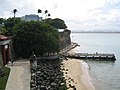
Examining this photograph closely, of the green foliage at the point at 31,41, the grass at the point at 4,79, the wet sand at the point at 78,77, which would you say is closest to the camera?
the grass at the point at 4,79

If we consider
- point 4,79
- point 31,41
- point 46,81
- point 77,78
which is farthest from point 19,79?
point 31,41

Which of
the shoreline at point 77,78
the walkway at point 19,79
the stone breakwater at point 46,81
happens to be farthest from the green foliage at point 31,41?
the stone breakwater at point 46,81

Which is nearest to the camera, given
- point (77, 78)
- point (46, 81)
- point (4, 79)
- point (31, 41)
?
point (4, 79)

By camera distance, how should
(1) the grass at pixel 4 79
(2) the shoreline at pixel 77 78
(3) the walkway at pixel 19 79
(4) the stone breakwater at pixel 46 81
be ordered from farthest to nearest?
(2) the shoreline at pixel 77 78, (4) the stone breakwater at pixel 46 81, (3) the walkway at pixel 19 79, (1) the grass at pixel 4 79

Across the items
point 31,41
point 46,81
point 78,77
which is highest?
point 31,41

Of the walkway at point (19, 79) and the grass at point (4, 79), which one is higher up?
the grass at point (4, 79)

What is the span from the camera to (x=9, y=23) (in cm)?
9388

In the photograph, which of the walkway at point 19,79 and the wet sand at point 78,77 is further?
the wet sand at point 78,77

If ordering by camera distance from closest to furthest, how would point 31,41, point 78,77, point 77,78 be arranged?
point 77,78 → point 78,77 → point 31,41

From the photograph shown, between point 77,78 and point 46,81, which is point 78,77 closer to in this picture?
point 77,78

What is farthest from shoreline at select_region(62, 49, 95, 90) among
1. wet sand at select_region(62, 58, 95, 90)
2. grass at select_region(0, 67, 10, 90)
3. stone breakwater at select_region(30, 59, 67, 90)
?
grass at select_region(0, 67, 10, 90)

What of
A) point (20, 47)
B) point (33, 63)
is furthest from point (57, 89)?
point (20, 47)

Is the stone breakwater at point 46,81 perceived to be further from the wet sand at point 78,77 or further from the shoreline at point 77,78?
the wet sand at point 78,77

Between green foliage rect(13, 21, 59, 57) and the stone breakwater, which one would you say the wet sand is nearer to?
the stone breakwater
